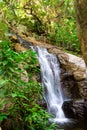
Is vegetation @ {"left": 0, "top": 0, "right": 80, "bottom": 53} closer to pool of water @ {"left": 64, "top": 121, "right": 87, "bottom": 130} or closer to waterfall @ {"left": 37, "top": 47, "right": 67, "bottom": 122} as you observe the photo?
waterfall @ {"left": 37, "top": 47, "right": 67, "bottom": 122}

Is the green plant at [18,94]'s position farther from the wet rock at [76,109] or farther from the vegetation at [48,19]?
the vegetation at [48,19]

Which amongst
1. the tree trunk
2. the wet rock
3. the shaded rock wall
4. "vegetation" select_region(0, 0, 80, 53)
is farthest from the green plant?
"vegetation" select_region(0, 0, 80, 53)

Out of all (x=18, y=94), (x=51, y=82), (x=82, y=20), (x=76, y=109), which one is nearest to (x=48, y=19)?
(x=51, y=82)

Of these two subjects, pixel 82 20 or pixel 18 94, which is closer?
pixel 82 20

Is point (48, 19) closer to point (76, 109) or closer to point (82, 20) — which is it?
point (76, 109)

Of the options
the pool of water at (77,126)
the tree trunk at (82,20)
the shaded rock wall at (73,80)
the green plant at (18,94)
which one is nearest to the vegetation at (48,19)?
the shaded rock wall at (73,80)

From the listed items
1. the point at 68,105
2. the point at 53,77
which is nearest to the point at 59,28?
the point at 53,77

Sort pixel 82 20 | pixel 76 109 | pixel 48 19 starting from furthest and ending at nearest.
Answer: pixel 48 19 → pixel 76 109 → pixel 82 20

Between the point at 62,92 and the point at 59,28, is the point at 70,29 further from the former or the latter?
the point at 62,92

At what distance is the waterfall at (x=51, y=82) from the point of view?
420 inches

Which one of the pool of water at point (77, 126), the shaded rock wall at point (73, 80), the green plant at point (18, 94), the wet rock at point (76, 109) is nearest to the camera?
the green plant at point (18, 94)

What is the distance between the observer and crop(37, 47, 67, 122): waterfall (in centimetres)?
1066

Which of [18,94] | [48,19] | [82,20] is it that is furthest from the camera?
[48,19]

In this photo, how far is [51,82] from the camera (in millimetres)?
11867
